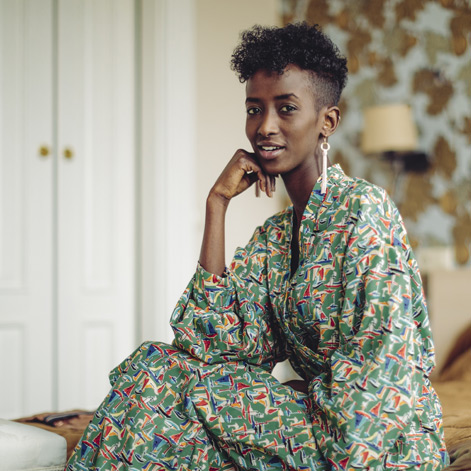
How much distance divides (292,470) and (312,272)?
37cm

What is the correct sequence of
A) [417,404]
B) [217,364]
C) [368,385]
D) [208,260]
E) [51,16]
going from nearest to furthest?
[368,385]
[417,404]
[217,364]
[208,260]
[51,16]

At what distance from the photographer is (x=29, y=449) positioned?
50.6 inches

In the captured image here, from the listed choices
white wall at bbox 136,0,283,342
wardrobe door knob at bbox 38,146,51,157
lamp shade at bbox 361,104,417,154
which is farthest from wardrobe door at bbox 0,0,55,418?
lamp shade at bbox 361,104,417,154

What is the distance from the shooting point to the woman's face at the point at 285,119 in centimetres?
139

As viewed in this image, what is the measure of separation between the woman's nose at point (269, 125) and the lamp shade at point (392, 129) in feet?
6.88

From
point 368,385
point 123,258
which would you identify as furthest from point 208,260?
point 123,258

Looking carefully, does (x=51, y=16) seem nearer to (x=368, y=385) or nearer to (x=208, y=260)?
(x=208, y=260)

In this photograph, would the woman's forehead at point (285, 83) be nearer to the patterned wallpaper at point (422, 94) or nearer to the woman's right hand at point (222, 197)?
the woman's right hand at point (222, 197)

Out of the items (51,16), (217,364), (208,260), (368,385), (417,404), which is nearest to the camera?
(368,385)

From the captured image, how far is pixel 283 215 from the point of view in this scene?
1.56 m

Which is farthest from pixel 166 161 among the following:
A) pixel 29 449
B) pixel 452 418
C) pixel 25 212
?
pixel 29 449

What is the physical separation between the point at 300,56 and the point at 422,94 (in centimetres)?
226

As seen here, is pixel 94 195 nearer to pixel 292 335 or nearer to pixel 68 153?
pixel 68 153

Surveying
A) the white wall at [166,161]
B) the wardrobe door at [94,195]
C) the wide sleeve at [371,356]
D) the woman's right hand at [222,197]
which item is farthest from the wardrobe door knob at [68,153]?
the wide sleeve at [371,356]
